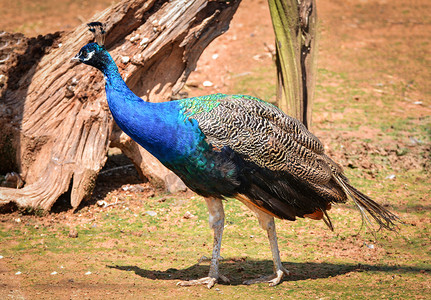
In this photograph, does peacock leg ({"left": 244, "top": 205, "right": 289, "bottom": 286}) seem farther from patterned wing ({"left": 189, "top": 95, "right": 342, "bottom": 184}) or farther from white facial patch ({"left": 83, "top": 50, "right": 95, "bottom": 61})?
white facial patch ({"left": 83, "top": 50, "right": 95, "bottom": 61})

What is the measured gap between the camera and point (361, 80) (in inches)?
383

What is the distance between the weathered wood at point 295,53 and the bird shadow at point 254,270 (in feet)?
7.63

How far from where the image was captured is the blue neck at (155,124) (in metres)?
4.06

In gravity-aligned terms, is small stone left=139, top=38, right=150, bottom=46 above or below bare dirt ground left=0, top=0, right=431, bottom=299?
above

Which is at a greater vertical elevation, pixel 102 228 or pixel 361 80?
pixel 102 228

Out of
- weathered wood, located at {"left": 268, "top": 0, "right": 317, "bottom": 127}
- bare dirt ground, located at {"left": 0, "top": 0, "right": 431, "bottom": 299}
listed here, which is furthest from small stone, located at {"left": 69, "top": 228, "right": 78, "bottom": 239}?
weathered wood, located at {"left": 268, "top": 0, "right": 317, "bottom": 127}

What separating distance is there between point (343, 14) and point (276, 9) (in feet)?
22.6

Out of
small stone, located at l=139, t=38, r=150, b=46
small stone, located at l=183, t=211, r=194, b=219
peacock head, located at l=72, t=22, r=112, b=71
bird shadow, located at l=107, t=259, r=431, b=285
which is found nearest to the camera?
peacock head, located at l=72, t=22, r=112, b=71

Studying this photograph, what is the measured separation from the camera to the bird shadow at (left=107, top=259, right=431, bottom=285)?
181 inches

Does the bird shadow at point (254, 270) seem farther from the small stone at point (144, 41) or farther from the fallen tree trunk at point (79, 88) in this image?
the small stone at point (144, 41)

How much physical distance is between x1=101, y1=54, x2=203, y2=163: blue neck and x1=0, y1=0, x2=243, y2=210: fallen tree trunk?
1.93m

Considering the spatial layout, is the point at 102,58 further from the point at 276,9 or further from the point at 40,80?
the point at 276,9

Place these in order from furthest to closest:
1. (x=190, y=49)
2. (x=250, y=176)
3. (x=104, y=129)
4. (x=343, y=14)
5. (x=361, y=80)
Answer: (x=343, y=14) → (x=361, y=80) → (x=190, y=49) → (x=104, y=129) → (x=250, y=176)

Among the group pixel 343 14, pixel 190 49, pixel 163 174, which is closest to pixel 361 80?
pixel 343 14
